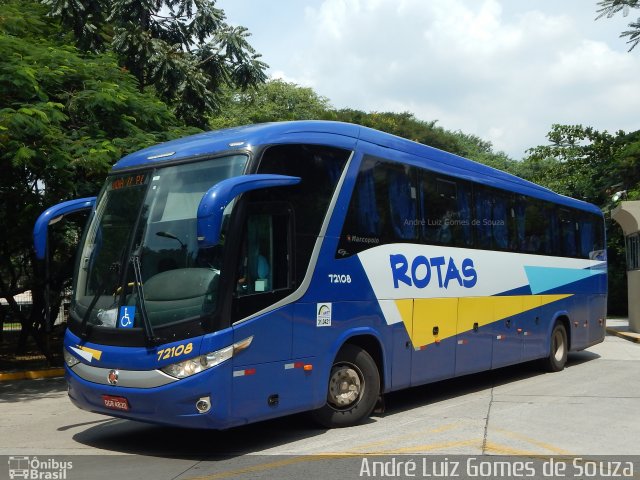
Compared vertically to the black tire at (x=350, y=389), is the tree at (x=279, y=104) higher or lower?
higher

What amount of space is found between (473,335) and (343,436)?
376cm

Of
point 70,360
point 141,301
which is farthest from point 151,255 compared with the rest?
point 70,360

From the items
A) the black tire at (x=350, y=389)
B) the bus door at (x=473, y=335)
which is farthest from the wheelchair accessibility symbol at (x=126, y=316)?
the bus door at (x=473, y=335)

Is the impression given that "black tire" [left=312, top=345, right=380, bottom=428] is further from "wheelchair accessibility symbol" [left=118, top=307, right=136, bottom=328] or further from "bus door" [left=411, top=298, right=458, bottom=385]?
"wheelchair accessibility symbol" [left=118, top=307, right=136, bottom=328]

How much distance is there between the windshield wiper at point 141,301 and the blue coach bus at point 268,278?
0.01 metres

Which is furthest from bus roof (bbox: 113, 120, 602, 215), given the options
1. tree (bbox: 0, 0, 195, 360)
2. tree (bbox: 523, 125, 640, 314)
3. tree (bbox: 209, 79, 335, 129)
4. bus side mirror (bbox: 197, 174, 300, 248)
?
tree (bbox: 209, 79, 335, 129)

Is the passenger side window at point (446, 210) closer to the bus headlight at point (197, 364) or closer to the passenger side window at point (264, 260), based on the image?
the passenger side window at point (264, 260)

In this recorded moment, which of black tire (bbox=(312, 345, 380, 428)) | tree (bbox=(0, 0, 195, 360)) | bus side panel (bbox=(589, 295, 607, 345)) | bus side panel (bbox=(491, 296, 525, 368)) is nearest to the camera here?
black tire (bbox=(312, 345, 380, 428))

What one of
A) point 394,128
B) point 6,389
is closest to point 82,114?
point 6,389

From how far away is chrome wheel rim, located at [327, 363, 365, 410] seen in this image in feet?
29.1

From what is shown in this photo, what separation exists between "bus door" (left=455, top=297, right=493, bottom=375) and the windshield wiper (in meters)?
5.31

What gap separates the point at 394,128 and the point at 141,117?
39890 mm

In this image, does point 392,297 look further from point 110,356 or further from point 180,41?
point 180,41

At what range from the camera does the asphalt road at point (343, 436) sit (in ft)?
24.0
